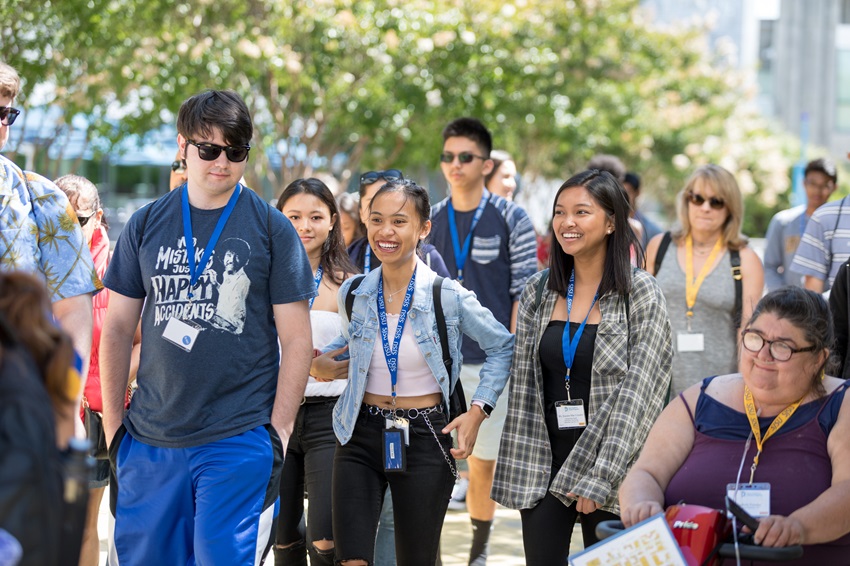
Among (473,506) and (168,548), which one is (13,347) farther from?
(473,506)

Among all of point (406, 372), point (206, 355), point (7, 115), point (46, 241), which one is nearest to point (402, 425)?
point (406, 372)

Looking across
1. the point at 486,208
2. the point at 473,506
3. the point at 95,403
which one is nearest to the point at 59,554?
the point at 95,403

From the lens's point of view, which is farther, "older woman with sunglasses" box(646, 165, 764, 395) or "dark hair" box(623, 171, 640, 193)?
"dark hair" box(623, 171, 640, 193)

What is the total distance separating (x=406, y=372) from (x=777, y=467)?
1.53 meters

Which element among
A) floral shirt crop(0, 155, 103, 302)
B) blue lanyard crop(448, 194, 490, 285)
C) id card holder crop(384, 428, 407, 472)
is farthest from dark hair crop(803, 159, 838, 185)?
floral shirt crop(0, 155, 103, 302)

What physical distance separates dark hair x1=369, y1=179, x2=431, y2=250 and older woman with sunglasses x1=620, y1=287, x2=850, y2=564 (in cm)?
146

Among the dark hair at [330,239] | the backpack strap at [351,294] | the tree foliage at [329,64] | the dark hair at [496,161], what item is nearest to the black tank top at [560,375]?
the backpack strap at [351,294]

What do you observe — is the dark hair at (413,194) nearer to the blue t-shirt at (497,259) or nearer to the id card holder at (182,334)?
the id card holder at (182,334)

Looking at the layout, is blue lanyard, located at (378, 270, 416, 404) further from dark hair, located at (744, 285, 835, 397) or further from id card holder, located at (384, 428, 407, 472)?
dark hair, located at (744, 285, 835, 397)

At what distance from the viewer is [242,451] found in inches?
162

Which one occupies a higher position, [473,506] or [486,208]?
[486,208]

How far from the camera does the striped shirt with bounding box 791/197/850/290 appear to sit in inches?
269

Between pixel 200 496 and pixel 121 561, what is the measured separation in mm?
404

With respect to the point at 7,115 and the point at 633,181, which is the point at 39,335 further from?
the point at 633,181
